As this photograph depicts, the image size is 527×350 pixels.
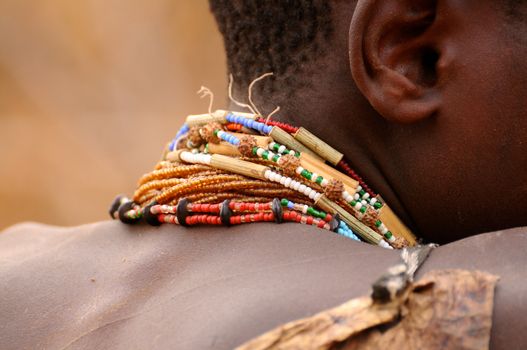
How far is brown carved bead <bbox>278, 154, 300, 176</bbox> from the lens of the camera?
1620 mm

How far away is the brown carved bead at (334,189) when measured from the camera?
5.32 feet

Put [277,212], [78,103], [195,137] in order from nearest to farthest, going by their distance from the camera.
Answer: [277,212] → [195,137] → [78,103]

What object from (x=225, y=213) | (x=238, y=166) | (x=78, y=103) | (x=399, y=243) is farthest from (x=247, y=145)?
(x=78, y=103)

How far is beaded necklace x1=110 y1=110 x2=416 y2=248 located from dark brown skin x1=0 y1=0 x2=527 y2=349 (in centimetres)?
4

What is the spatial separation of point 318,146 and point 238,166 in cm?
16

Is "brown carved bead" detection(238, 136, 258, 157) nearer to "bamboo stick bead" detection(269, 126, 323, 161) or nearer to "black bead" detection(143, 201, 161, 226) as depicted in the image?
"bamboo stick bead" detection(269, 126, 323, 161)

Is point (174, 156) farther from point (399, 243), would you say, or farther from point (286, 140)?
point (399, 243)

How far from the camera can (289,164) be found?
5.32 feet

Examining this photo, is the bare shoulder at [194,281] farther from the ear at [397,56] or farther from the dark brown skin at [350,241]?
the ear at [397,56]

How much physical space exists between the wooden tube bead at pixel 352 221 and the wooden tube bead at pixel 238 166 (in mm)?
119

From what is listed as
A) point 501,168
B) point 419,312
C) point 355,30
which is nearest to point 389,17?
point 355,30

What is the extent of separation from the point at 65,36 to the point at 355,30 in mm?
4564

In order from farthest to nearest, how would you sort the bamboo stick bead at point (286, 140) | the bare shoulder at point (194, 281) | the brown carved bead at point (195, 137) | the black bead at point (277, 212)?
the brown carved bead at point (195, 137) < the bamboo stick bead at point (286, 140) < the black bead at point (277, 212) < the bare shoulder at point (194, 281)

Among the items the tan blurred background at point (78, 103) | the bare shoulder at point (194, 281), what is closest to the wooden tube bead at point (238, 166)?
the bare shoulder at point (194, 281)
